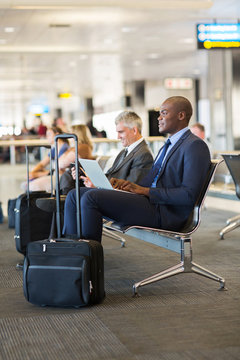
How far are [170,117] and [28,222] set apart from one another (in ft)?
5.63

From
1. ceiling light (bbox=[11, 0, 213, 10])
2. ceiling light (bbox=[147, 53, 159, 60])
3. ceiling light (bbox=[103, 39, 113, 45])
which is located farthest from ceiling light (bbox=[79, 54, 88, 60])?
ceiling light (bbox=[11, 0, 213, 10])

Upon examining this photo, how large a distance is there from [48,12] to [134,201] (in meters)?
8.61

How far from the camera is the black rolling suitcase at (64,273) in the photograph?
140 inches

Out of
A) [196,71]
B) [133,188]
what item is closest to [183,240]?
[133,188]

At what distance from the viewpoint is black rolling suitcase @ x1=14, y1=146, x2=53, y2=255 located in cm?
507

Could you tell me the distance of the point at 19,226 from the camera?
16.7 ft

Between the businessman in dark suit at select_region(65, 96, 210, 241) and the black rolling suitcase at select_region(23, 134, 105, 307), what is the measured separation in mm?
316

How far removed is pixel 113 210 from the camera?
3.93m

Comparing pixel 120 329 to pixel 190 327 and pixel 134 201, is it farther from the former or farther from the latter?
pixel 134 201

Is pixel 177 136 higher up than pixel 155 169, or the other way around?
pixel 177 136

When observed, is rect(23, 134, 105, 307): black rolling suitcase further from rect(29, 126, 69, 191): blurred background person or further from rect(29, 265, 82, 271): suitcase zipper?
rect(29, 126, 69, 191): blurred background person

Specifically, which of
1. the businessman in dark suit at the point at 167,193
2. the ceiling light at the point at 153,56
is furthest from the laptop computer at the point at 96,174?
the ceiling light at the point at 153,56

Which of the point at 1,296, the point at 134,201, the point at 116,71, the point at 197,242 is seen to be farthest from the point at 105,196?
the point at 116,71

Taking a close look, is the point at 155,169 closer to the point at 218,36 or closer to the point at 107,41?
the point at 218,36
